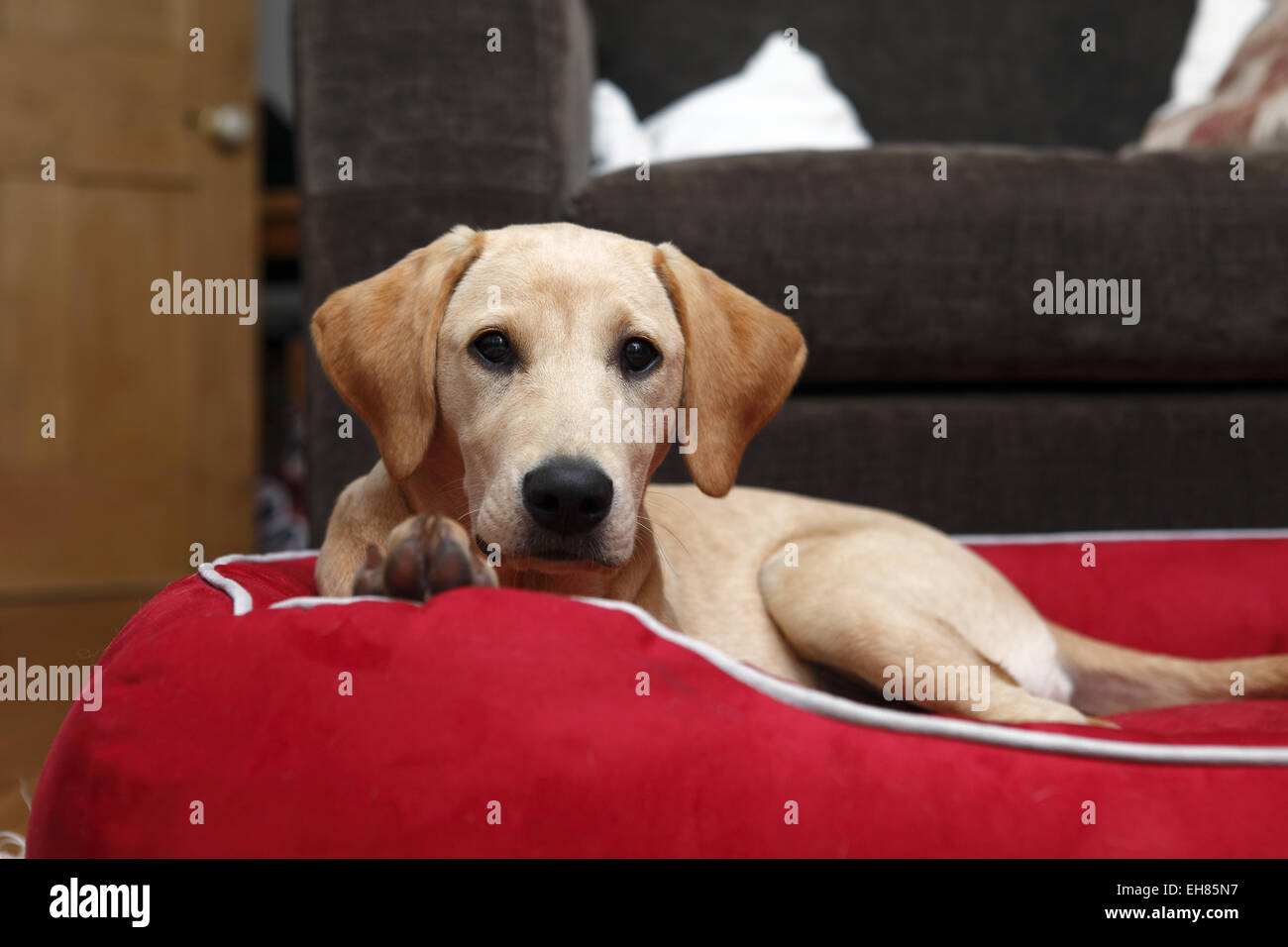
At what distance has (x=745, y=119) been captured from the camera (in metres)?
3.13

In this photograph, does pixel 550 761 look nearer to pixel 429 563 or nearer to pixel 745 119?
pixel 429 563

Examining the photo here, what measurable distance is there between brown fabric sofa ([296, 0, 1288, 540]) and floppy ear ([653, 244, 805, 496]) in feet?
2.25

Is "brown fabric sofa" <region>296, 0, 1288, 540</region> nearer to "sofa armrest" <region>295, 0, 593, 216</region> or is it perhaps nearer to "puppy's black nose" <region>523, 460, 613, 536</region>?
"sofa armrest" <region>295, 0, 593, 216</region>

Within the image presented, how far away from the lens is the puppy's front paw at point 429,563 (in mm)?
1134

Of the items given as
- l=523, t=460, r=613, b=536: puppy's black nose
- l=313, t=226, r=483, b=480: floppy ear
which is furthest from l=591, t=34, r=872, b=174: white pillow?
l=523, t=460, r=613, b=536: puppy's black nose

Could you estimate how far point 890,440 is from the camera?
2330 millimetres

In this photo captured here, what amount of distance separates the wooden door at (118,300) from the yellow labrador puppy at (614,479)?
263 cm

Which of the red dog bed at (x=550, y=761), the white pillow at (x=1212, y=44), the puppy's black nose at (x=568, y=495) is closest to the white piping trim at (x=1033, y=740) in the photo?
the red dog bed at (x=550, y=761)

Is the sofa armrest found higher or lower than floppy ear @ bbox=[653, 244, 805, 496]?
higher

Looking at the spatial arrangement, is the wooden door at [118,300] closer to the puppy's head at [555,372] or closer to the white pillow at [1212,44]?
the puppy's head at [555,372]

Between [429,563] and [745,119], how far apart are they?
2.38 metres

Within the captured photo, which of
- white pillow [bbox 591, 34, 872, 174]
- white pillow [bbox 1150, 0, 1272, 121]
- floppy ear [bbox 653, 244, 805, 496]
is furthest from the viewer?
white pillow [bbox 1150, 0, 1272, 121]

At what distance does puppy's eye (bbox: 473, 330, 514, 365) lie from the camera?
1.35 m
